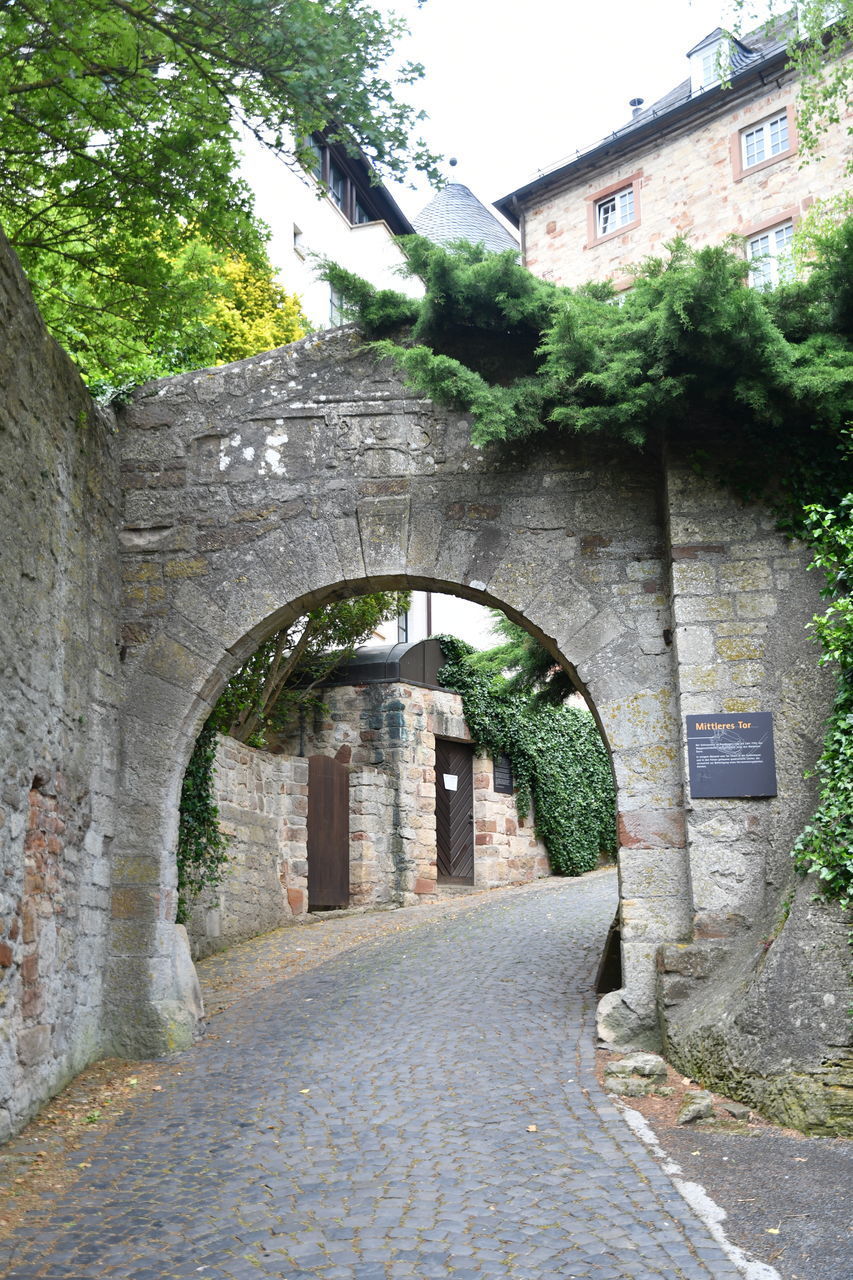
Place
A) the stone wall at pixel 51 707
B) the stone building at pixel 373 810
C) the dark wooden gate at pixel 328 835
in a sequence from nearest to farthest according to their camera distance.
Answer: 1. the stone wall at pixel 51 707
2. the stone building at pixel 373 810
3. the dark wooden gate at pixel 328 835

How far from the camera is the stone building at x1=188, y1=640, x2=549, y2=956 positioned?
31.1ft

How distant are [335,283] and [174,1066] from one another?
406cm

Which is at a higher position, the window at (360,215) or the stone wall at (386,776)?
the window at (360,215)

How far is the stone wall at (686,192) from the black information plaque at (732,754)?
552 inches

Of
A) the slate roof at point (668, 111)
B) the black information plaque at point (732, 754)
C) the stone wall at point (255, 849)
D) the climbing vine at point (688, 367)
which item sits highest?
the slate roof at point (668, 111)

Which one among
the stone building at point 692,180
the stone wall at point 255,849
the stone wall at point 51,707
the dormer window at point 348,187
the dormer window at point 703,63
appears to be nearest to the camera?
the stone wall at point 51,707

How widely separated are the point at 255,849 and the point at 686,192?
578 inches

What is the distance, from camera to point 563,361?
5543 mm

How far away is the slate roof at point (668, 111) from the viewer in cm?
1848

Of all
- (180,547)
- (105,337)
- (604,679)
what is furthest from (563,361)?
(105,337)

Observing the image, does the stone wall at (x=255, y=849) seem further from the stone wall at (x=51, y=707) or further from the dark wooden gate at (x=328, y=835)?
the stone wall at (x=51, y=707)

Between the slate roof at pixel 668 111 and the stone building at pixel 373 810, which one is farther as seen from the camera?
the slate roof at pixel 668 111

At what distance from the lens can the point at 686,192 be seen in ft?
63.2

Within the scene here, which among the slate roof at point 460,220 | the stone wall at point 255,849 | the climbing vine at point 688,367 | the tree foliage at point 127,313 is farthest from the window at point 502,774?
the slate roof at point 460,220
